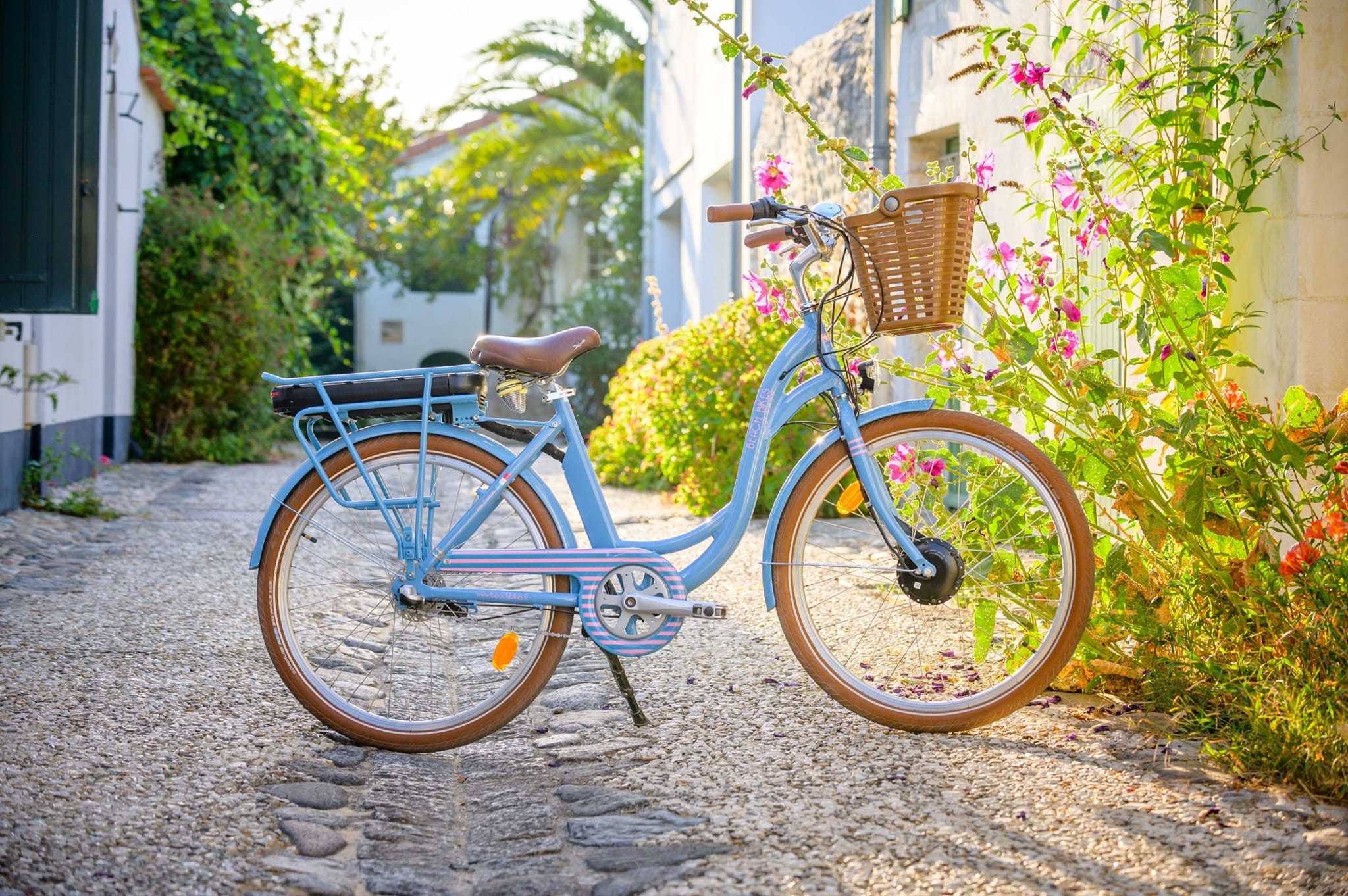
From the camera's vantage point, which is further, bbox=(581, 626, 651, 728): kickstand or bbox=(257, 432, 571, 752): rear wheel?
bbox=(581, 626, 651, 728): kickstand

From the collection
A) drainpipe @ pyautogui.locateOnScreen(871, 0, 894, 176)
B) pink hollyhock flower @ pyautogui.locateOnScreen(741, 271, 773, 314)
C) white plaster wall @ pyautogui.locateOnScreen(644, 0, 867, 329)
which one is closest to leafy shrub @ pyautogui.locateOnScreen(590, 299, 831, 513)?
drainpipe @ pyautogui.locateOnScreen(871, 0, 894, 176)

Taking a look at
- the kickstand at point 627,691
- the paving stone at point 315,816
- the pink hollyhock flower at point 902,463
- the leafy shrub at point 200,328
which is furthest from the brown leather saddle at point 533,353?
the leafy shrub at point 200,328

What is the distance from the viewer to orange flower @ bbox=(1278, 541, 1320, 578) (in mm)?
2824

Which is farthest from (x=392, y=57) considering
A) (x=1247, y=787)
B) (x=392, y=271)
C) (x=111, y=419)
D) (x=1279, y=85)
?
(x=1247, y=787)

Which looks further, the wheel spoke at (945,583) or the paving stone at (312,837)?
the wheel spoke at (945,583)

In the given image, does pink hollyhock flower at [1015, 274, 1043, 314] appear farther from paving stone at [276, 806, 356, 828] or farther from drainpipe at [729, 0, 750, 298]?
drainpipe at [729, 0, 750, 298]

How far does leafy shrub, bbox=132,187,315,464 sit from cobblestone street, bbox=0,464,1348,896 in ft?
20.6

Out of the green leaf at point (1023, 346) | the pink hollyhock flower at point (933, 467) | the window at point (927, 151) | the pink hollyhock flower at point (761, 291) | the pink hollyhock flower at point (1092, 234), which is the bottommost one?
the pink hollyhock flower at point (933, 467)


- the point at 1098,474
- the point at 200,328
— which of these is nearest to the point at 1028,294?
the point at 1098,474

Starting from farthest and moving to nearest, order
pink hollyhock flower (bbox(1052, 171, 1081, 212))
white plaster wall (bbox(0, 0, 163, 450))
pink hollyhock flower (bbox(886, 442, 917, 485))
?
white plaster wall (bbox(0, 0, 163, 450)), pink hollyhock flower (bbox(1052, 171, 1081, 212)), pink hollyhock flower (bbox(886, 442, 917, 485))

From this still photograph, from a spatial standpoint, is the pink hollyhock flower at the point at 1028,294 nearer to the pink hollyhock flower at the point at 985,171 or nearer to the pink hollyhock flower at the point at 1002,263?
the pink hollyhock flower at the point at 1002,263

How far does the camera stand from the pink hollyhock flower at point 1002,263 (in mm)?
3357

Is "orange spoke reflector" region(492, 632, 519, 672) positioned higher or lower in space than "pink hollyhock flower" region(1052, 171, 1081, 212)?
lower

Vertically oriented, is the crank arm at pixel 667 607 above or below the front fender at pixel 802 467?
below
